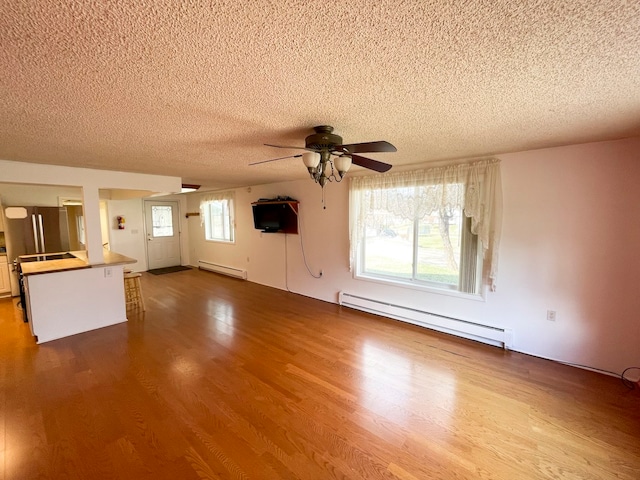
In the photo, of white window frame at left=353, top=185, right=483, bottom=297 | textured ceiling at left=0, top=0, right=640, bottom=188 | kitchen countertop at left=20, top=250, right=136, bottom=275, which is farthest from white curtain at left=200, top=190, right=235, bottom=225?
textured ceiling at left=0, top=0, right=640, bottom=188

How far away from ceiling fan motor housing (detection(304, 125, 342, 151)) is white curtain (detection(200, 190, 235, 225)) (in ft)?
15.8

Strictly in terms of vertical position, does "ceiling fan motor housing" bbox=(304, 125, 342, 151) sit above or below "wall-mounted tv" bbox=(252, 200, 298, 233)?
above

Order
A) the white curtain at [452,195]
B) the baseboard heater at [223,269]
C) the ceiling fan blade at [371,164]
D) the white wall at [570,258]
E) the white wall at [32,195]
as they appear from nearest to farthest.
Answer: the ceiling fan blade at [371,164], the white wall at [570,258], the white curtain at [452,195], the white wall at [32,195], the baseboard heater at [223,269]

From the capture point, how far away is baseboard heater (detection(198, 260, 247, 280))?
645 centimetres

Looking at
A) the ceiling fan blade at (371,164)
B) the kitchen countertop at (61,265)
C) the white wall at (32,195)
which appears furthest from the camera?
the white wall at (32,195)

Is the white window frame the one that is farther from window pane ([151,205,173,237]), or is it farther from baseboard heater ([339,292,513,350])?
window pane ([151,205,173,237])

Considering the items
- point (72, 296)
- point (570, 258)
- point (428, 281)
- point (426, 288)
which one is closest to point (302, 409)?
point (426, 288)

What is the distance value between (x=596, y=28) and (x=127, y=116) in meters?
2.48

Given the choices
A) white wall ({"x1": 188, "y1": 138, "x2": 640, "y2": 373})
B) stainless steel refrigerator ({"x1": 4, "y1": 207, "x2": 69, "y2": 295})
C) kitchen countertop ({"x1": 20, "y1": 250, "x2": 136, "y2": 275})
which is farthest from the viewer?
stainless steel refrigerator ({"x1": 4, "y1": 207, "x2": 69, "y2": 295})

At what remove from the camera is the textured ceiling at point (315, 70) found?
931 mm

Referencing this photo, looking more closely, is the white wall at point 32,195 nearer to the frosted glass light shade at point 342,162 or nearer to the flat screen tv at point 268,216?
the flat screen tv at point 268,216

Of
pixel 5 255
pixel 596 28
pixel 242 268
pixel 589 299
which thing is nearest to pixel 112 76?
pixel 596 28

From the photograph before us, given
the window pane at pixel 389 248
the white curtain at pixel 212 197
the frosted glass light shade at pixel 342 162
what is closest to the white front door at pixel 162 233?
the white curtain at pixel 212 197

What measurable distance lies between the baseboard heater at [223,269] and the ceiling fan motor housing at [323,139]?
16.1ft
